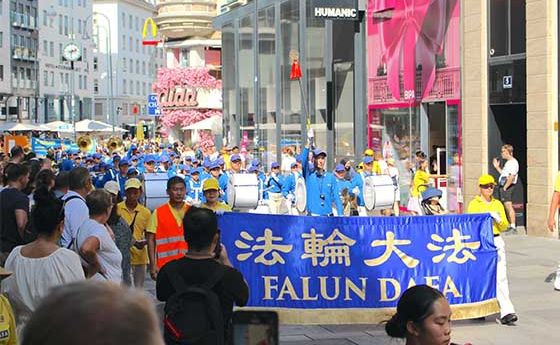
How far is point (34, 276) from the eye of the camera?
5.52 m

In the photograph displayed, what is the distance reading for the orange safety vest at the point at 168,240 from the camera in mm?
8695

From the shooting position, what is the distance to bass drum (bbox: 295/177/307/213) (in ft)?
59.9

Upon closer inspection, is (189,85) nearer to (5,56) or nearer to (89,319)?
(5,56)

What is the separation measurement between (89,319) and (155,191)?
1522 centimetres

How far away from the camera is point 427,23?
2342 cm

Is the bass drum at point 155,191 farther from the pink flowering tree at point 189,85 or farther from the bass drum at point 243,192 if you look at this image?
the pink flowering tree at point 189,85

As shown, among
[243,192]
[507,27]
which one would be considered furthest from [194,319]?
[507,27]

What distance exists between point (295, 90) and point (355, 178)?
14.6m

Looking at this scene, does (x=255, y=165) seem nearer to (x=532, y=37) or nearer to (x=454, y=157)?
(x=454, y=157)

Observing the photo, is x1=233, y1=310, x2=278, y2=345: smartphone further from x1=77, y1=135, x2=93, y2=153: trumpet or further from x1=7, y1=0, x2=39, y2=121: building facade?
x1=7, y1=0, x2=39, y2=121: building facade

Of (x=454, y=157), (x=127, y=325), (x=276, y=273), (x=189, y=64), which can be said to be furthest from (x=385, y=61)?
(x=189, y=64)

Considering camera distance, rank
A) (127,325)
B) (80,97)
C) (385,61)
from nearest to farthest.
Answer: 1. (127,325)
2. (385,61)
3. (80,97)

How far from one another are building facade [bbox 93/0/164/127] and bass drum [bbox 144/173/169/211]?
90.5 metres

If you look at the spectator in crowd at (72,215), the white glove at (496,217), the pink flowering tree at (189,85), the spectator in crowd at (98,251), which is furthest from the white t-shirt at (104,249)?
the pink flowering tree at (189,85)
